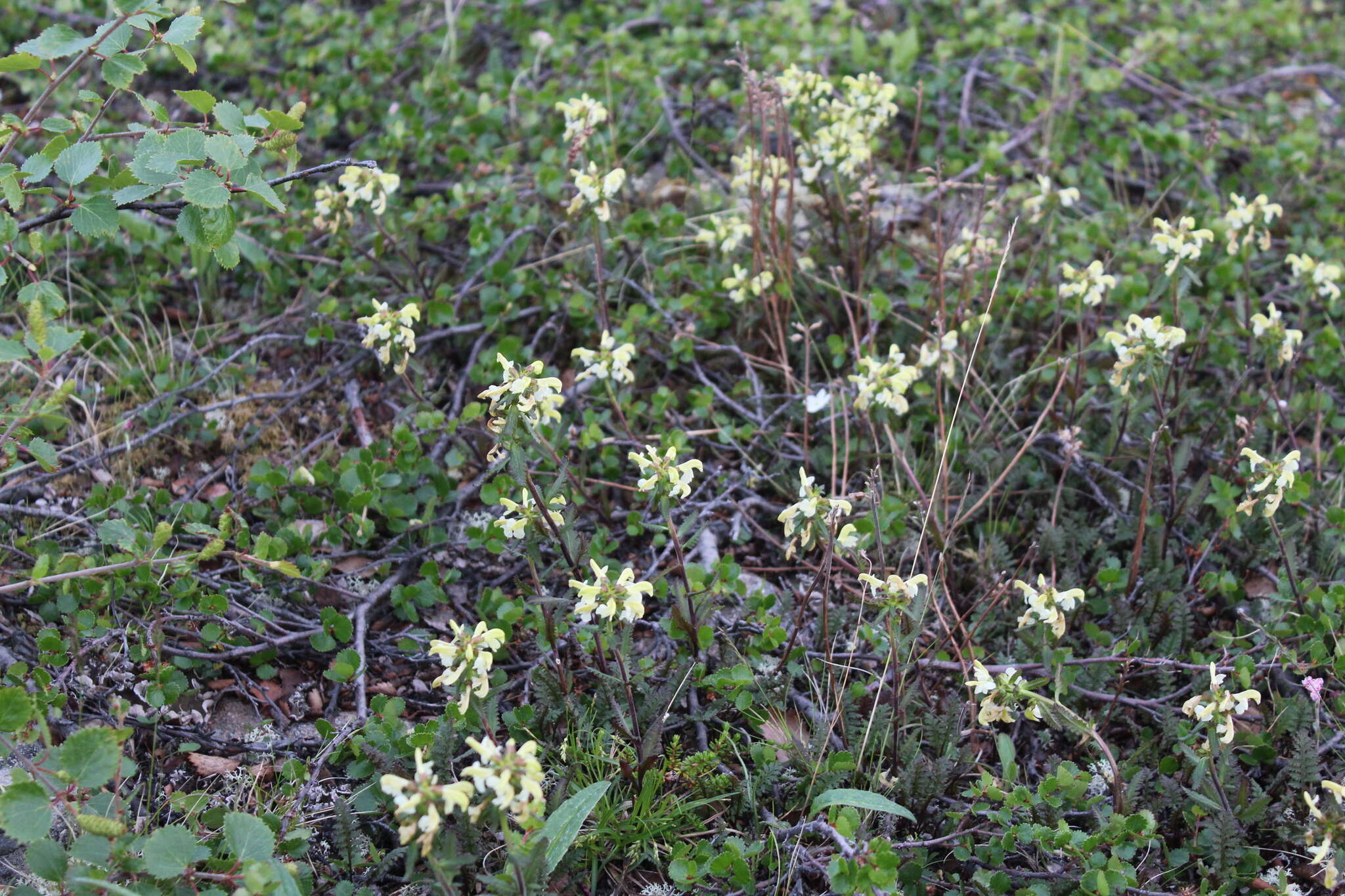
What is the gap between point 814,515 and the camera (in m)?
2.29

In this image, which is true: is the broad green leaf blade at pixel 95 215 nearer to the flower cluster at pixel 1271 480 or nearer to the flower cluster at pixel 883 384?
the flower cluster at pixel 883 384

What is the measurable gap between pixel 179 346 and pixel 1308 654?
3320mm

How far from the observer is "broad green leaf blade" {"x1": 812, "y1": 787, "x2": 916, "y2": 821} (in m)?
2.14

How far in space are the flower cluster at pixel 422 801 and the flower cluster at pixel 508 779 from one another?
0.12 ft

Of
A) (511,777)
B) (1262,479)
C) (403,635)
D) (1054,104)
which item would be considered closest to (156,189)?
(403,635)

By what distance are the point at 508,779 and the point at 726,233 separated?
2.17 m

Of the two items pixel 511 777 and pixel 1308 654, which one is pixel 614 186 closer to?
pixel 511 777

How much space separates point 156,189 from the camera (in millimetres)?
2168

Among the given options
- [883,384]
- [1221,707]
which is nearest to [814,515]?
[883,384]

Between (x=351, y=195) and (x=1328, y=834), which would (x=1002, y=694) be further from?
(x=351, y=195)

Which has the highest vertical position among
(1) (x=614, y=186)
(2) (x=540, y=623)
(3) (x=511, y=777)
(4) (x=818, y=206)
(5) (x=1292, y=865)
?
(1) (x=614, y=186)

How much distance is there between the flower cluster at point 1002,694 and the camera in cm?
218

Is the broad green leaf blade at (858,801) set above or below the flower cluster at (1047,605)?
below

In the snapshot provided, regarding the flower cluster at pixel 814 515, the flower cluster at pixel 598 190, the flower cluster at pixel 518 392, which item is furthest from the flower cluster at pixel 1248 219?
the flower cluster at pixel 518 392
